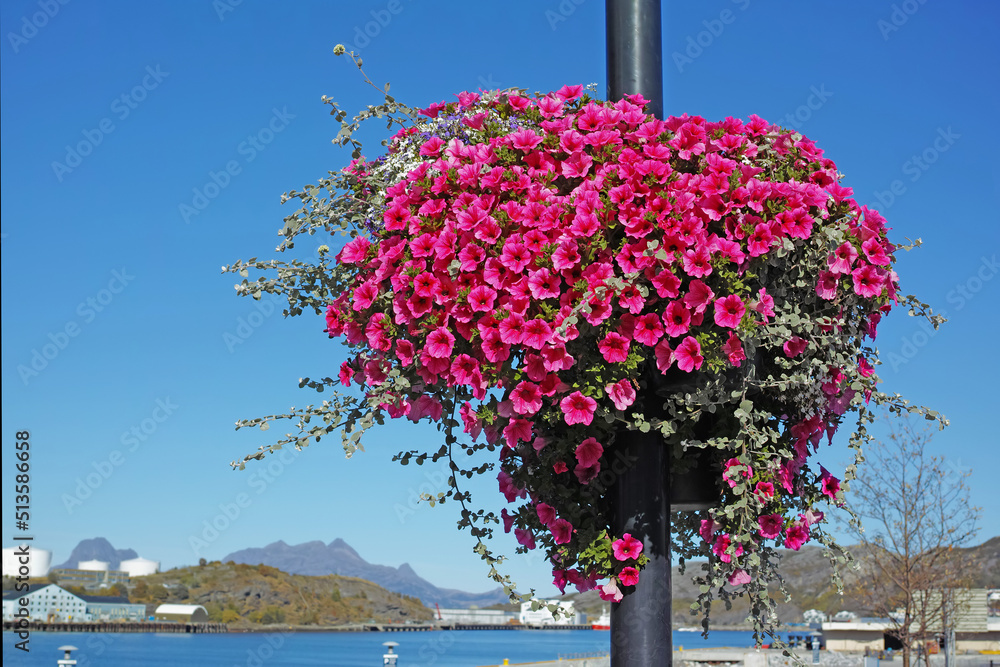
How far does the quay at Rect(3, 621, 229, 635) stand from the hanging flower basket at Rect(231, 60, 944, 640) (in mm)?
186869

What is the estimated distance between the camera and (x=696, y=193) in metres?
2.04

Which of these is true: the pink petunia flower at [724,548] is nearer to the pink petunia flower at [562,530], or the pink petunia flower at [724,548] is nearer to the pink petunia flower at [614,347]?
the pink petunia flower at [562,530]

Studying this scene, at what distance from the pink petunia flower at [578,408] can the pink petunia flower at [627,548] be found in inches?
15.0

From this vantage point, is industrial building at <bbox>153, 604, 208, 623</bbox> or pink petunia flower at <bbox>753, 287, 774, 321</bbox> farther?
industrial building at <bbox>153, 604, 208, 623</bbox>

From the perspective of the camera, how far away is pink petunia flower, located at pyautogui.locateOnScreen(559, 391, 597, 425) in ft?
6.39

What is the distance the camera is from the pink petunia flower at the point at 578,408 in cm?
195

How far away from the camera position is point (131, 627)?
16862cm

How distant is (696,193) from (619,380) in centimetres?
50

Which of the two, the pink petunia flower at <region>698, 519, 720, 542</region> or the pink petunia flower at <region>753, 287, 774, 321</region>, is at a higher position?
the pink petunia flower at <region>753, 287, 774, 321</region>

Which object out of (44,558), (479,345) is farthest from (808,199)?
(44,558)

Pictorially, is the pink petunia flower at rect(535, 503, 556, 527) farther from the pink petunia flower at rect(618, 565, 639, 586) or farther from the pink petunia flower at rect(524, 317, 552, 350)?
the pink petunia flower at rect(524, 317, 552, 350)

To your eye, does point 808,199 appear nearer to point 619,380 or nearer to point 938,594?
point 619,380

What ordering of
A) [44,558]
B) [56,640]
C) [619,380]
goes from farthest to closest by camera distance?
[56,640], [44,558], [619,380]

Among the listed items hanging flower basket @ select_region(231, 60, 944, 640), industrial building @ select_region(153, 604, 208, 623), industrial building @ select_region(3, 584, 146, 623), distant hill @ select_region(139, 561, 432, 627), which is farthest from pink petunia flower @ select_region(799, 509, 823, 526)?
distant hill @ select_region(139, 561, 432, 627)
